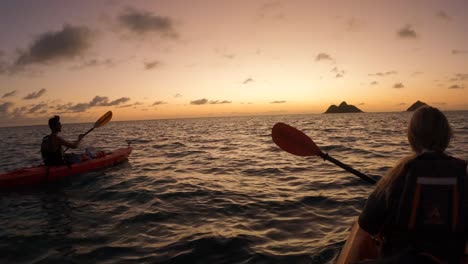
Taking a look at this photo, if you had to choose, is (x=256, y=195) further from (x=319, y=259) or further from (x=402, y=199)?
(x=402, y=199)

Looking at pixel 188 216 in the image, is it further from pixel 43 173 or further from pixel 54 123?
pixel 43 173

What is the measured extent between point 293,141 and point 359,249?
2.03m

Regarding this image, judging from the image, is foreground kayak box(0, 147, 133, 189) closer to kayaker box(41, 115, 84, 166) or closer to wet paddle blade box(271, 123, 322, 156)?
kayaker box(41, 115, 84, 166)

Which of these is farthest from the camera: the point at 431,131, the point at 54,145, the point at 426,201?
the point at 54,145

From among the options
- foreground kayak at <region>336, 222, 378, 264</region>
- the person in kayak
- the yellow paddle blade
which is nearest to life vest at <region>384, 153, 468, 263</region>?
the person in kayak

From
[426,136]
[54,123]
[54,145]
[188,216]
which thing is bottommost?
[188,216]

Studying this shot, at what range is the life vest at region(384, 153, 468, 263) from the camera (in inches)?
93.5

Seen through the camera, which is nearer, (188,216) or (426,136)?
(426,136)

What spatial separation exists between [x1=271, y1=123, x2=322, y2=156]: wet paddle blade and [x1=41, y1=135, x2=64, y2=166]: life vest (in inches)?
341

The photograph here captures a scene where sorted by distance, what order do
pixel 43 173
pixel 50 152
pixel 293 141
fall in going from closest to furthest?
pixel 293 141 → pixel 43 173 → pixel 50 152

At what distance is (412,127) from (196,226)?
15.5ft

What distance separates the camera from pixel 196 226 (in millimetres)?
6336

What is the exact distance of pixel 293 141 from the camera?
5.31m

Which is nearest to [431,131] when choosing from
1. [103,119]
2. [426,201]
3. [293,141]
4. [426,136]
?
[426,136]
